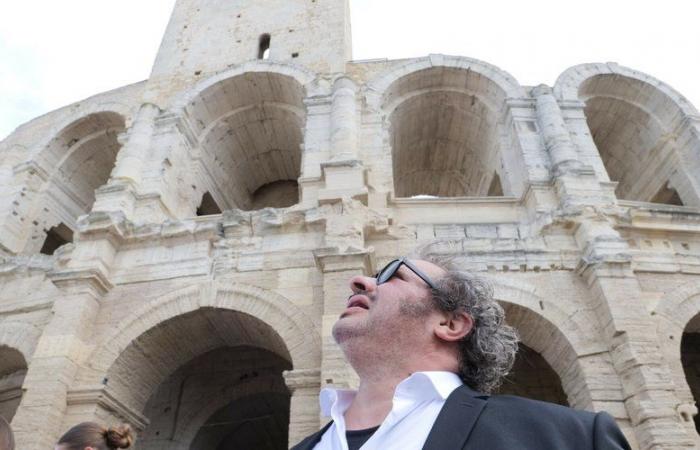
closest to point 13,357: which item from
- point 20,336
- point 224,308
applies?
point 20,336

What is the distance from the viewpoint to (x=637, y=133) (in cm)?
1122

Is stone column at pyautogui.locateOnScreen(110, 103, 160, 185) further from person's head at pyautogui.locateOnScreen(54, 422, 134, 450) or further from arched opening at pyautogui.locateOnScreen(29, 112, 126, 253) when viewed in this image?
person's head at pyautogui.locateOnScreen(54, 422, 134, 450)

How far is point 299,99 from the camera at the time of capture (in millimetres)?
10859

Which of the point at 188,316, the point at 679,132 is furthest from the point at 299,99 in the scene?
the point at 679,132

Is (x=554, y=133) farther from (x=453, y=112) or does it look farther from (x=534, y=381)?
(x=534, y=381)

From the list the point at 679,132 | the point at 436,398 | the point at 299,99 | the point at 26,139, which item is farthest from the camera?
the point at 26,139

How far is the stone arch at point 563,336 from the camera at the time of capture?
6.17 meters

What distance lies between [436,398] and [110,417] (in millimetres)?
6166

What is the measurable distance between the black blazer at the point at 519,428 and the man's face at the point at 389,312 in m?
0.47

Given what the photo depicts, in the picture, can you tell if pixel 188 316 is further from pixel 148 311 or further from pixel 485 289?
pixel 485 289

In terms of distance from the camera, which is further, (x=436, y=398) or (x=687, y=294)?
(x=687, y=294)

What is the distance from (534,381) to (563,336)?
8.76 ft

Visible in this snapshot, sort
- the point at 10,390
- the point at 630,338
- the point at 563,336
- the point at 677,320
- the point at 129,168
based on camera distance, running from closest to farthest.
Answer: the point at 630,338 → the point at 563,336 → the point at 677,320 → the point at 129,168 → the point at 10,390

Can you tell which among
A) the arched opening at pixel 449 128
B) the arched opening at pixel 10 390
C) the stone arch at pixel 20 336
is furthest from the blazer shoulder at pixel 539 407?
the arched opening at pixel 10 390
